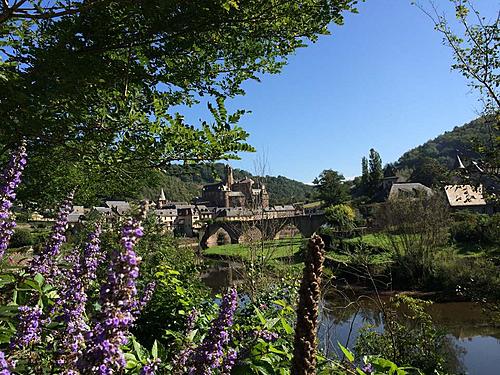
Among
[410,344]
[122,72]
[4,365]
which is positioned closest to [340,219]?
[410,344]

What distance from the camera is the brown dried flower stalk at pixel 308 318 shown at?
1.02 meters

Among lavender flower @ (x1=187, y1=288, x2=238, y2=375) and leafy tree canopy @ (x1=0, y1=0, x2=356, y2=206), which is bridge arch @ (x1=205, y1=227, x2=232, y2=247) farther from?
lavender flower @ (x1=187, y1=288, x2=238, y2=375)

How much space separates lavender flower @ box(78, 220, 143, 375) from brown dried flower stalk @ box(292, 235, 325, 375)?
53 cm

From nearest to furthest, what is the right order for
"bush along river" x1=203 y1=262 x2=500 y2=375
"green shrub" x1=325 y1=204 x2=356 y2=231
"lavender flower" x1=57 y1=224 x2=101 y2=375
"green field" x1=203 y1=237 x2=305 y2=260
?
"lavender flower" x1=57 y1=224 x2=101 y2=375 → "green field" x1=203 y1=237 x2=305 y2=260 → "bush along river" x1=203 y1=262 x2=500 y2=375 → "green shrub" x1=325 y1=204 x2=356 y2=231

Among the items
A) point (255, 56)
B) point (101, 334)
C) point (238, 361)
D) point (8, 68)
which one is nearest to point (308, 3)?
point (255, 56)

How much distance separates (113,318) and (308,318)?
61cm

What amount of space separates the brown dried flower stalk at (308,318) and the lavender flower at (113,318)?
53 centimetres

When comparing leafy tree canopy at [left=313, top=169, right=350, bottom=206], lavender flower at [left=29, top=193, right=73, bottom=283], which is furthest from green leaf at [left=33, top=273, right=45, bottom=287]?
leafy tree canopy at [left=313, top=169, right=350, bottom=206]

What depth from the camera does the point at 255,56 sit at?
4.93 meters

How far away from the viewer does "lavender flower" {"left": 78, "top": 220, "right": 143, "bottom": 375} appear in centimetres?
119

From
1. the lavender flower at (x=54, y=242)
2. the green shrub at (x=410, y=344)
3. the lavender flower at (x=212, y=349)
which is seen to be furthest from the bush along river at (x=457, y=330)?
the lavender flower at (x=212, y=349)

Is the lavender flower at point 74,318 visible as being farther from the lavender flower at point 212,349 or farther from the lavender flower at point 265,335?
the lavender flower at point 265,335

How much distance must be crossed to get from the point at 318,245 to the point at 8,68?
419 centimetres

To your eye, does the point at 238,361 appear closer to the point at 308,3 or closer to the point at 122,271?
the point at 122,271
